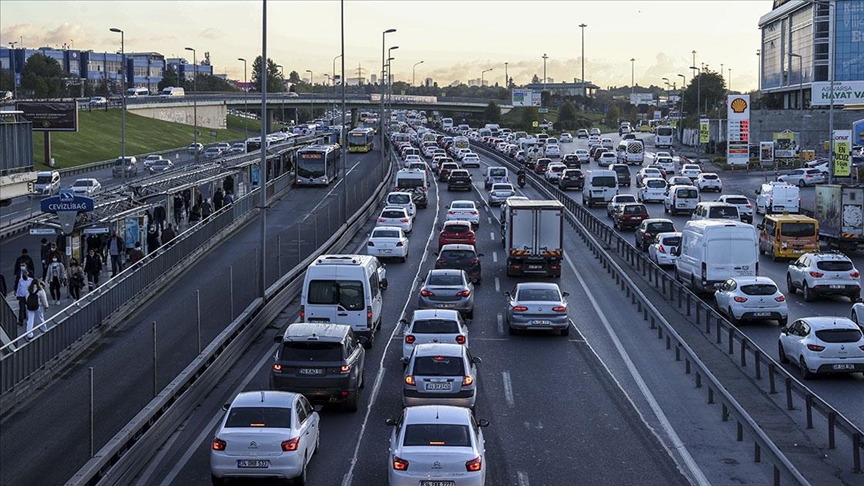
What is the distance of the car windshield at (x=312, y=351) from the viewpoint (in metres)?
20.3

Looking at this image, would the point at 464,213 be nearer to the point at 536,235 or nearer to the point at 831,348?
the point at 536,235

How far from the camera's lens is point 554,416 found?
68.1ft

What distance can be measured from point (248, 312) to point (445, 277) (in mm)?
6074

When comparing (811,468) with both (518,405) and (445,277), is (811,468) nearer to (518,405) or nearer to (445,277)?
(518,405)

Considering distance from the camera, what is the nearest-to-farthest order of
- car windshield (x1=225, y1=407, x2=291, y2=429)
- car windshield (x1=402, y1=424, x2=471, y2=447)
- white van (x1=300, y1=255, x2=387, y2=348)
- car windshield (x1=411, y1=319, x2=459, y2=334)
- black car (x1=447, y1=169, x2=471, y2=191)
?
car windshield (x1=402, y1=424, x2=471, y2=447), car windshield (x1=225, y1=407, x2=291, y2=429), car windshield (x1=411, y1=319, x2=459, y2=334), white van (x1=300, y1=255, x2=387, y2=348), black car (x1=447, y1=169, x2=471, y2=191)

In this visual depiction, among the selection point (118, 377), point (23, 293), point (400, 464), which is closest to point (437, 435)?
point (400, 464)

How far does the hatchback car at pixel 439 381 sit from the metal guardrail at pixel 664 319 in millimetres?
4582

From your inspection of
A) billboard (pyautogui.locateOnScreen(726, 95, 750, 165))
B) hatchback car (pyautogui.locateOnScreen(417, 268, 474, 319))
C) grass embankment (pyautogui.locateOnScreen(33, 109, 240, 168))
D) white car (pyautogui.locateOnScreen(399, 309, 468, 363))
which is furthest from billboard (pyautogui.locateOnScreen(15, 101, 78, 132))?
white car (pyautogui.locateOnScreen(399, 309, 468, 363))

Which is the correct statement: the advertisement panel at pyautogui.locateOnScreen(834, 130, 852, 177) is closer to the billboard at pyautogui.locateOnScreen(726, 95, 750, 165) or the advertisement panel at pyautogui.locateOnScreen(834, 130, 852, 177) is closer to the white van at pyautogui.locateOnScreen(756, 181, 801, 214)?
the white van at pyautogui.locateOnScreen(756, 181, 801, 214)

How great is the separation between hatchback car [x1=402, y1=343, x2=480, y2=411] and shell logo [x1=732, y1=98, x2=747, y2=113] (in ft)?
203

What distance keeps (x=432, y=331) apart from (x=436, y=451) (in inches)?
370

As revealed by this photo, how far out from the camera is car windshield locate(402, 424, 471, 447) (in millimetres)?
15266

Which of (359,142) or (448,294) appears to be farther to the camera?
(359,142)

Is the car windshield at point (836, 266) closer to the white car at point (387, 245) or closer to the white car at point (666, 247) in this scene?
the white car at point (666, 247)
